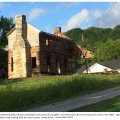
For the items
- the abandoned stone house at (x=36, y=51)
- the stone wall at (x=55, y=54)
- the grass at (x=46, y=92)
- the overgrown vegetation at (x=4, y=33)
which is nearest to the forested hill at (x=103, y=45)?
the overgrown vegetation at (x=4, y=33)

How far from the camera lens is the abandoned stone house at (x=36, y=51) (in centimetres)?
4741

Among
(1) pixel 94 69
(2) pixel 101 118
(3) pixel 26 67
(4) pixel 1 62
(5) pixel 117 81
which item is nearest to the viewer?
(2) pixel 101 118

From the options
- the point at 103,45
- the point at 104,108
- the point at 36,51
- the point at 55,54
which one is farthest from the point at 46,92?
the point at 103,45

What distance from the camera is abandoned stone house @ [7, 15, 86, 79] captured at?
1866 inches

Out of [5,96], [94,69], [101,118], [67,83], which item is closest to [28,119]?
[101,118]

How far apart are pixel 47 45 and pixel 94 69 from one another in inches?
1369

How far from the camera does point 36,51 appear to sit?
5109 centimetres

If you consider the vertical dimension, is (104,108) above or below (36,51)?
below

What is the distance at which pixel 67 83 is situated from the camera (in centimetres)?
2503

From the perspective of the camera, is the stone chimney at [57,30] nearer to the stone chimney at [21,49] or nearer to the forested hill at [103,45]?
the stone chimney at [21,49]

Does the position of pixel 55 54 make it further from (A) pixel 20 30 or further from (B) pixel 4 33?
(B) pixel 4 33

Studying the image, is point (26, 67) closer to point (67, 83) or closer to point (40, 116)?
point (67, 83)

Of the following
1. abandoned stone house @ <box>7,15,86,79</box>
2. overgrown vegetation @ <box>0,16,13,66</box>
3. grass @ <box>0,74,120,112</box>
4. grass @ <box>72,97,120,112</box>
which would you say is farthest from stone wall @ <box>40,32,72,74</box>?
grass @ <box>72,97,120,112</box>

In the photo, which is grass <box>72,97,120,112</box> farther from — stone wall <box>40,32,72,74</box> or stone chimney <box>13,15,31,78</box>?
stone wall <box>40,32,72,74</box>
